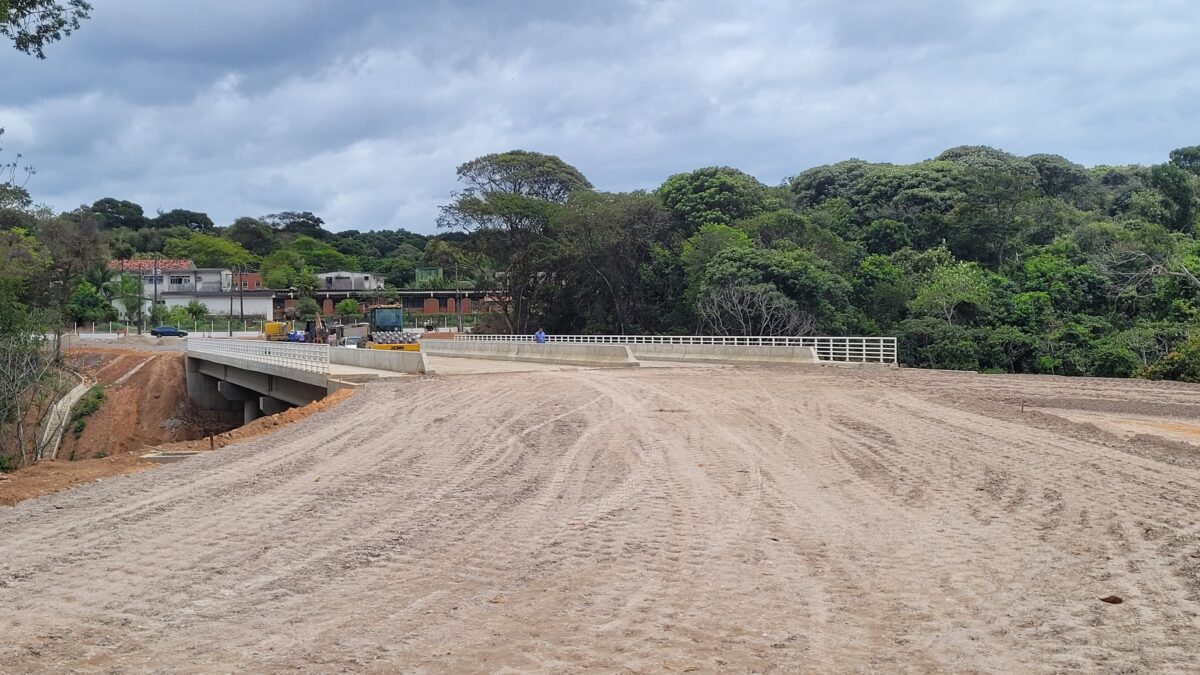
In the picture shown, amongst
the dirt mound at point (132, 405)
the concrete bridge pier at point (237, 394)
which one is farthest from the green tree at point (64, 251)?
the concrete bridge pier at point (237, 394)

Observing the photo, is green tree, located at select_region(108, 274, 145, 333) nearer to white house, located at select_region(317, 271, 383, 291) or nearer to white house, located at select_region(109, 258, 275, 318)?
white house, located at select_region(109, 258, 275, 318)

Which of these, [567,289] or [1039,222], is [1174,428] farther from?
[567,289]

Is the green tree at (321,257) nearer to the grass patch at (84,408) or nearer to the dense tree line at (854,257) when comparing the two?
the dense tree line at (854,257)

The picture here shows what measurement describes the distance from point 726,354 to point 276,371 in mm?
18660

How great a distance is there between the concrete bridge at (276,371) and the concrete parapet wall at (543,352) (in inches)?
348

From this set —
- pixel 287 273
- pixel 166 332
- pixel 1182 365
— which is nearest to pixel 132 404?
pixel 166 332

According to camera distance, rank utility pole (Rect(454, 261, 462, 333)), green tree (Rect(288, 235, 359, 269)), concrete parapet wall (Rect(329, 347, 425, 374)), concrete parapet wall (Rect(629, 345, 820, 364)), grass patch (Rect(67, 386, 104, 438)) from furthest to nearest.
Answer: green tree (Rect(288, 235, 359, 269)) → utility pole (Rect(454, 261, 462, 333)) → grass patch (Rect(67, 386, 104, 438)) → concrete parapet wall (Rect(629, 345, 820, 364)) → concrete parapet wall (Rect(329, 347, 425, 374))

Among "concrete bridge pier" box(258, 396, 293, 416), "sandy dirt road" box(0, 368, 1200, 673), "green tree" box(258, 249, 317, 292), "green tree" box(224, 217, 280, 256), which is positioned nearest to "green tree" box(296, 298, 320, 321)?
"green tree" box(258, 249, 317, 292)

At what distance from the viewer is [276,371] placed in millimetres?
36625

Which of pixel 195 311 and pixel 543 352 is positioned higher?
pixel 195 311

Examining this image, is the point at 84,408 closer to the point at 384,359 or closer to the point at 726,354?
the point at 384,359

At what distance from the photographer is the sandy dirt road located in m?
5.77

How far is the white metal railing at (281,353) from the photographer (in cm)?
3379

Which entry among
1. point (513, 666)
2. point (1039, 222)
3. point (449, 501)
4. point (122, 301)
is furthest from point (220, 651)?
point (122, 301)
